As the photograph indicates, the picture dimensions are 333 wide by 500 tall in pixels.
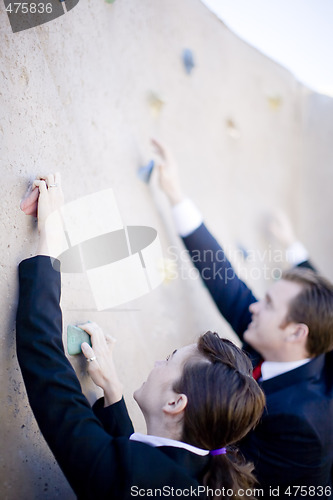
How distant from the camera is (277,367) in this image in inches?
52.7

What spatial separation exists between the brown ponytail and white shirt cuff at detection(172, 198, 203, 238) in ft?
2.47

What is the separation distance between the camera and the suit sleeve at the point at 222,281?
155 cm

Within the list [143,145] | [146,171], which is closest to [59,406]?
[146,171]

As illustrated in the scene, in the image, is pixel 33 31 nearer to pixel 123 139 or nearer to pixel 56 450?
pixel 123 139

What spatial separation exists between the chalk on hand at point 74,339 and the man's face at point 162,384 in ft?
0.57

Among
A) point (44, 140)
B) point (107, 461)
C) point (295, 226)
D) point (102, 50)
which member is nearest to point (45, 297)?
point (107, 461)

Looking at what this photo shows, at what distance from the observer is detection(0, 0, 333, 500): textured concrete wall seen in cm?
94

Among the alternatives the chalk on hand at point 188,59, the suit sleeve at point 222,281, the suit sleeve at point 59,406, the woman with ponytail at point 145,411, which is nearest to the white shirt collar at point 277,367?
the suit sleeve at point 222,281

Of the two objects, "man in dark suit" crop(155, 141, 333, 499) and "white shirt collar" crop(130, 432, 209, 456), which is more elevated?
"white shirt collar" crop(130, 432, 209, 456)

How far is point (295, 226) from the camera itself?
2682 mm

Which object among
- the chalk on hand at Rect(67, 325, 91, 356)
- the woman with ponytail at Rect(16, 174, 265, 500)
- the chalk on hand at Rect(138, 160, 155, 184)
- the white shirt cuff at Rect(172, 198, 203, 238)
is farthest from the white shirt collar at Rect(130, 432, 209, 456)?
the chalk on hand at Rect(138, 160, 155, 184)

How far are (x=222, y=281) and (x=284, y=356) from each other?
0.34 m

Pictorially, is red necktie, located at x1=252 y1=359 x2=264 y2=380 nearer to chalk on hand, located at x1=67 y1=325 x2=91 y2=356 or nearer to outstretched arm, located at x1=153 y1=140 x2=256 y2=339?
outstretched arm, located at x1=153 y1=140 x2=256 y2=339

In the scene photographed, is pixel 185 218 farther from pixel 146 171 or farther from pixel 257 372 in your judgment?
pixel 257 372
